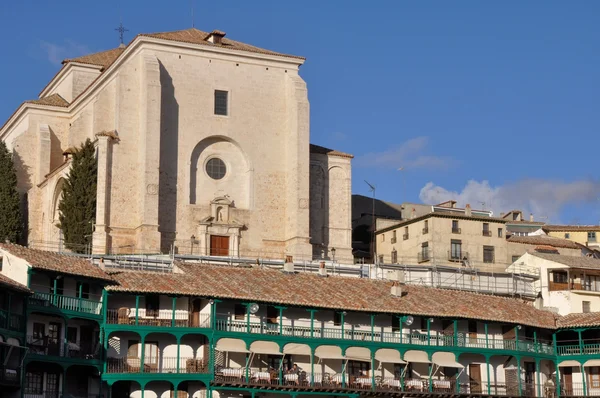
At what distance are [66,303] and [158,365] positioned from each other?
17.2 feet

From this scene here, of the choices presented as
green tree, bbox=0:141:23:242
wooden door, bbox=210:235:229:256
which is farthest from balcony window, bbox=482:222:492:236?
green tree, bbox=0:141:23:242

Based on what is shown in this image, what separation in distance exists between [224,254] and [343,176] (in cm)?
1093

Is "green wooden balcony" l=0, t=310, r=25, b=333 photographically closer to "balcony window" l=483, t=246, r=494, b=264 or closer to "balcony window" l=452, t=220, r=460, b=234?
"balcony window" l=452, t=220, r=460, b=234

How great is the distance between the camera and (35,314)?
54.6 metres

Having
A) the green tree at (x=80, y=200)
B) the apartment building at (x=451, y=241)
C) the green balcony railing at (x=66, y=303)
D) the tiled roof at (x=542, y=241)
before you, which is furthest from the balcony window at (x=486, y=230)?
the green balcony railing at (x=66, y=303)

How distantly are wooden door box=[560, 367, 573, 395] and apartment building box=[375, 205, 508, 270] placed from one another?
15.0m

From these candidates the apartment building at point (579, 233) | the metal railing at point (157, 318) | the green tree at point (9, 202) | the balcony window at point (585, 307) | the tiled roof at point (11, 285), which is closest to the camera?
the tiled roof at point (11, 285)

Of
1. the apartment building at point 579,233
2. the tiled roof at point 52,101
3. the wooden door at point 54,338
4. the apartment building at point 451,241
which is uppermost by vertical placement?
the tiled roof at point 52,101

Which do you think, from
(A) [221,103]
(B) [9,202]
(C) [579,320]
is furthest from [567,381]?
(B) [9,202]

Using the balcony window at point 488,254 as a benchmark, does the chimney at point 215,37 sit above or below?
above

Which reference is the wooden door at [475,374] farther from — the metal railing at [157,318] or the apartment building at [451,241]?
the apartment building at [451,241]

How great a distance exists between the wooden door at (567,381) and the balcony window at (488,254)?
666 inches

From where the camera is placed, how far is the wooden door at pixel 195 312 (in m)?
58.8

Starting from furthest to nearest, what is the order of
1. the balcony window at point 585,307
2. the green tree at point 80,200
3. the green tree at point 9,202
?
the green tree at point 9,202
the green tree at point 80,200
the balcony window at point 585,307
